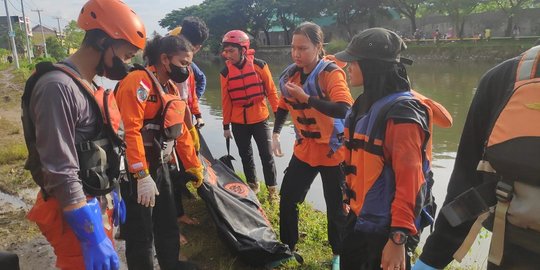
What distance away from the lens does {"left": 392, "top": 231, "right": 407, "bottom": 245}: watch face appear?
1971 millimetres

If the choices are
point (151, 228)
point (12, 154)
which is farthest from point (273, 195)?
point (12, 154)

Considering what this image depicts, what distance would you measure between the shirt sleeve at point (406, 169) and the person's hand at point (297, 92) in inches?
50.6

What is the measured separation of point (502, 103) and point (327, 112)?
1772 mm

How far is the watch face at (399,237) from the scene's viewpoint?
197 cm

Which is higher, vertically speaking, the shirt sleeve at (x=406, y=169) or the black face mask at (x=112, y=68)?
the black face mask at (x=112, y=68)

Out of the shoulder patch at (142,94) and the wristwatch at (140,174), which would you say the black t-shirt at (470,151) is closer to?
the wristwatch at (140,174)

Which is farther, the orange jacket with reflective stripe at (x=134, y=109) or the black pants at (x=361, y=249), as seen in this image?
the orange jacket with reflective stripe at (x=134, y=109)

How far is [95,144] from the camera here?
6.57 ft

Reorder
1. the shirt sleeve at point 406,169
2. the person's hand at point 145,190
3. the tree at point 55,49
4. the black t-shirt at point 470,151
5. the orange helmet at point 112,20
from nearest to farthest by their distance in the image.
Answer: the black t-shirt at point 470,151 < the shirt sleeve at point 406,169 < the orange helmet at point 112,20 < the person's hand at point 145,190 < the tree at point 55,49

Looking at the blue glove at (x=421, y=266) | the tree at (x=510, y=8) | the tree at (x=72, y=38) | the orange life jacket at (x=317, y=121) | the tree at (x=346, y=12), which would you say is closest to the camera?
the blue glove at (x=421, y=266)

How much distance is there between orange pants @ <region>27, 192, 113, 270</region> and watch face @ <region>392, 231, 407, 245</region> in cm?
152

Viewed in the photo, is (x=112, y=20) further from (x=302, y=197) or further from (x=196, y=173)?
(x=302, y=197)

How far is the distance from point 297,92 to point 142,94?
1.21 metres

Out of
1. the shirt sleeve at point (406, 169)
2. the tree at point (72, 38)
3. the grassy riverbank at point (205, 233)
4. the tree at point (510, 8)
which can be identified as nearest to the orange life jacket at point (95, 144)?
the shirt sleeve at point (406, 169)
